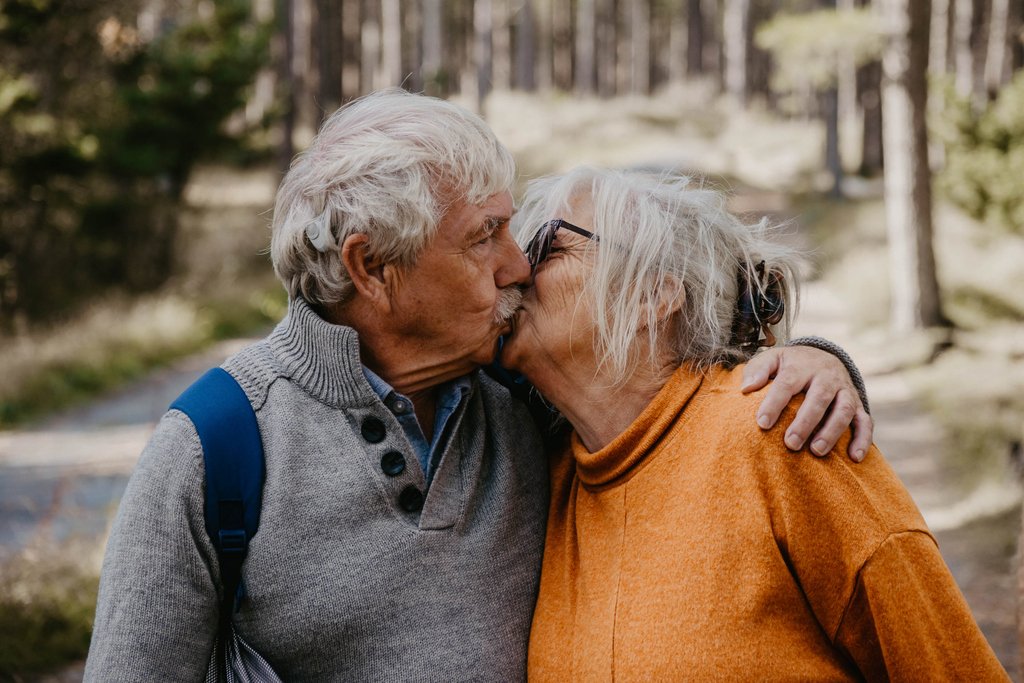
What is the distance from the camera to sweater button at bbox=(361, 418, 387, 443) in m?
1.98

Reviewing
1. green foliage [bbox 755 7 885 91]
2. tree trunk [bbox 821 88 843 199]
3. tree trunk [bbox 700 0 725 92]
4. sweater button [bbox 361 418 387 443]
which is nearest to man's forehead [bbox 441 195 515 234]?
sweater button [bbox 361 418 387 443]

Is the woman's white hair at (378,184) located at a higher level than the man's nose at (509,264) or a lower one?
higher

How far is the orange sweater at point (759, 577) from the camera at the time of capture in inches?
69.6

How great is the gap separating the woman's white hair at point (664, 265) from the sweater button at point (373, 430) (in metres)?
0.52

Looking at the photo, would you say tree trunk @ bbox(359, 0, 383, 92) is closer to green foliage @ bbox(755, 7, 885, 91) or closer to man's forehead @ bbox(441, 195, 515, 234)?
green foliage @ bbox(755, 7, 885, 91)

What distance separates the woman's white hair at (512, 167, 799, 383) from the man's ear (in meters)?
0.46

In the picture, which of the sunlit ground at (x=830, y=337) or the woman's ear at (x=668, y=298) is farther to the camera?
the sunlit ground at (x=830, y=337)

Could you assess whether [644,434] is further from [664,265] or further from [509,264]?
[509,264]

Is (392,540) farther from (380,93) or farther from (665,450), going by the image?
(380,93)

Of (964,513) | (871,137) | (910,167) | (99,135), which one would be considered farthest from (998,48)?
(964,513)

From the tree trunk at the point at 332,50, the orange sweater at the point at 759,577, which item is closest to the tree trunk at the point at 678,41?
the tree trunk at the point at 332,50

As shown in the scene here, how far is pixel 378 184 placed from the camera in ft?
6.34

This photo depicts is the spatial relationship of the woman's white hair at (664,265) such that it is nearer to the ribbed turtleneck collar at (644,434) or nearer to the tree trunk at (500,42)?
the ribbed turtleneck collar at (644,434)

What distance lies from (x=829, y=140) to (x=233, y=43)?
13916mm
